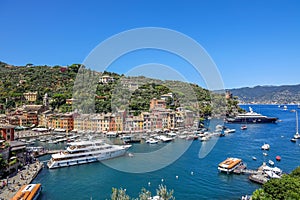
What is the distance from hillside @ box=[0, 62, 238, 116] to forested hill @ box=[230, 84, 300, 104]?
318 feet

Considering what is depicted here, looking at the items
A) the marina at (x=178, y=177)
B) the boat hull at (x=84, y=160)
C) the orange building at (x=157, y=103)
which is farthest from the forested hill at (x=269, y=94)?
the boat hull at (x=84, y=160)

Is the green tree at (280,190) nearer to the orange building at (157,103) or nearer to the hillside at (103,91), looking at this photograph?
the hillside at (103,91)

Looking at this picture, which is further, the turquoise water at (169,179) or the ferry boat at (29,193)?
the turquoise water at (169,179)

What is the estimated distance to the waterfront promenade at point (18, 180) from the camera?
812 cm

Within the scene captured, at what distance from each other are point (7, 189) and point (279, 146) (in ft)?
53.0

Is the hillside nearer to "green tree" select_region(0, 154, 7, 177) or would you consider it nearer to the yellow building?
the yellow building

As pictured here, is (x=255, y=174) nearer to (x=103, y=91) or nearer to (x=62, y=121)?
(x=62, y=121)

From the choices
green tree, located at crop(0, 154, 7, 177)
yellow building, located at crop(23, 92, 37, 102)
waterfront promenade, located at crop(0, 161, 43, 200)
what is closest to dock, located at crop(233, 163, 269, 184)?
waterfront promenade, located at crop(0, 161, 43, 200)

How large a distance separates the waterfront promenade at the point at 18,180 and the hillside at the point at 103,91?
676 centimetres

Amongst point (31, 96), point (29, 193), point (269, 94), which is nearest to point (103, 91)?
point (31, 96)

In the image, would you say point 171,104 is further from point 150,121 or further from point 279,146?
point 279,146

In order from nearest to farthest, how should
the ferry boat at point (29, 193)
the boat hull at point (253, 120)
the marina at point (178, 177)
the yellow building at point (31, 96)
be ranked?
the ferry boat at point (29, 193) → the marina at point (178, 177) → the yellow building at point (31, 96) → the boat hull at point (253, 120)

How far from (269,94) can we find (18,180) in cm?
15178

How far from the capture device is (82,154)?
1239 cm
